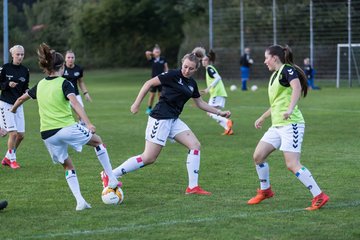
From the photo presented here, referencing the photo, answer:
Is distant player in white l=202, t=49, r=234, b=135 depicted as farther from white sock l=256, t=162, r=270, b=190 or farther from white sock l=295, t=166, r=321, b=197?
white sock l=295, t=166, r=321, b=197

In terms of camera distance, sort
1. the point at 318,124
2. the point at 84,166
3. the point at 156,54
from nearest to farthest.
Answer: the point at 84,166 → the point at 318,124 → the point at 156,54

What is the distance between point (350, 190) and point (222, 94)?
27.7 ft

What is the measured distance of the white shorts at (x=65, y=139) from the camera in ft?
29.1

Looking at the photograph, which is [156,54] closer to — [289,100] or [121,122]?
[121,122]

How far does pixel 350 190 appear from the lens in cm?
992

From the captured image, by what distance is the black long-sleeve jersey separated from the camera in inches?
507

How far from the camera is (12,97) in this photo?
13.1 meters

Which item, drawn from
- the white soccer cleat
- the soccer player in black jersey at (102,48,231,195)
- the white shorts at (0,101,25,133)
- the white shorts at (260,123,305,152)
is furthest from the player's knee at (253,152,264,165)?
the white shorts at (0,101,25,133)

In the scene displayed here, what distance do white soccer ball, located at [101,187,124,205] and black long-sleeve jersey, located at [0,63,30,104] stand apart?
4.38m

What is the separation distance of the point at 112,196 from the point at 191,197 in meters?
1.06

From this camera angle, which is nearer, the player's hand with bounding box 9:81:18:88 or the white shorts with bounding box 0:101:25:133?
the player's hand with bounding box 9:81:18:88

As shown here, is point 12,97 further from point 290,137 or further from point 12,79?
point 290,137

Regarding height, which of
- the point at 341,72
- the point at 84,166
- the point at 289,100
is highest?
the point at 289,100

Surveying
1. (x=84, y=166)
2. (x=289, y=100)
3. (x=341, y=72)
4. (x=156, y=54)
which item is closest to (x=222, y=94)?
(x=84, y=166)
